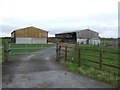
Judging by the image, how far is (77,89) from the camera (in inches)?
143

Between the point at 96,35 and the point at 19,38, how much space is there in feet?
99.2

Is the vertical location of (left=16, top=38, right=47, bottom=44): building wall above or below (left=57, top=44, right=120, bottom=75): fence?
above

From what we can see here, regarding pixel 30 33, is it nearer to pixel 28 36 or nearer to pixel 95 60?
pixel 28 36

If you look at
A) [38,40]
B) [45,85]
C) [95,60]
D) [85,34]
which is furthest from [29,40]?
[45,85]

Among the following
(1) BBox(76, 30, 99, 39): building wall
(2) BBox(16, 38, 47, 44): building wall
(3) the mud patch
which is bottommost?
(3) the mud patch

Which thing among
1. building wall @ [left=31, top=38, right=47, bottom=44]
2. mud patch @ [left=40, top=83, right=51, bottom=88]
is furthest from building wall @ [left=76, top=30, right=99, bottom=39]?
mud patch @ [left=40, top=83, right=51, bottom=88]

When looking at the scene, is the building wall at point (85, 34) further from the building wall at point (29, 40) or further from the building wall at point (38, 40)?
the building wall at point (29, 40)

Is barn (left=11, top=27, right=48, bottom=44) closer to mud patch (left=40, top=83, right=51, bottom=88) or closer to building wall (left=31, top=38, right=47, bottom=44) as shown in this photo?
building wall (left=31, top=38, right=47, bottom=44)

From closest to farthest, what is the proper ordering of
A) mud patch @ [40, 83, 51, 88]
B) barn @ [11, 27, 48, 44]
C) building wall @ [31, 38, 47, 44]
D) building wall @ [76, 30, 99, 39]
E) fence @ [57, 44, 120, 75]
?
1. mud patch @ [40, 83, 51, 88]
2. fence @ [57, 44, 120, 75]
3. barn @ [11, 27, 48, 44]
4. building wall @ [31, 38, 47, 44]
5. building wall @ [76, 30, 99, 39]

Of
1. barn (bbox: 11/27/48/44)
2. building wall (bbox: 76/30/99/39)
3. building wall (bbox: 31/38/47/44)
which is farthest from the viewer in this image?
building wall (bbox: 76/30/99/39)

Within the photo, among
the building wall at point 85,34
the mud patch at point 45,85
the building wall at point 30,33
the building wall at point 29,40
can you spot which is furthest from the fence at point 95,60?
the building wall at point 85,34

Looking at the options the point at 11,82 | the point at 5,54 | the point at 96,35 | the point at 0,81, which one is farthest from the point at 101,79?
the point at 96,35

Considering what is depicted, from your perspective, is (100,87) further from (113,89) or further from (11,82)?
(11,82)

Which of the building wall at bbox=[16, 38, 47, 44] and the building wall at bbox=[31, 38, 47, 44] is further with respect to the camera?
the building wall at bbox=[31, 38, 47, 44]
